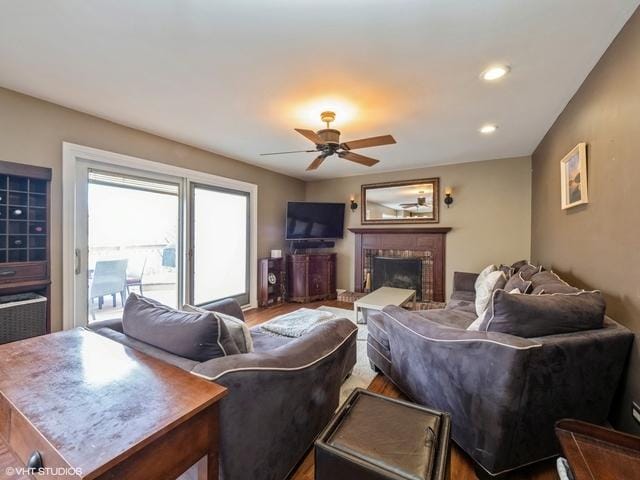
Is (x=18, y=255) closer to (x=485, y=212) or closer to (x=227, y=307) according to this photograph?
(x=227, y=307)

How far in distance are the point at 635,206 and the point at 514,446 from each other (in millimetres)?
1392

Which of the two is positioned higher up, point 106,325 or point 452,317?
point 106,325

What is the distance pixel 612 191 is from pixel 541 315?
1036 mm

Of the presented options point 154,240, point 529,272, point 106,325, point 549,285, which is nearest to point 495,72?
point 549,285

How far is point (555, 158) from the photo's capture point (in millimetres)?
3090

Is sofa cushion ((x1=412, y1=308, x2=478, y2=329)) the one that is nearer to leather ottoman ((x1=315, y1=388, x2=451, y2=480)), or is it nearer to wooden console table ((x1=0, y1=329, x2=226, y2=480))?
leather ottoman ((x1=315, y1=388, x2=451, y2=480))

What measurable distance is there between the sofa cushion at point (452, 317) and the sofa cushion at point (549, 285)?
588 millimetres

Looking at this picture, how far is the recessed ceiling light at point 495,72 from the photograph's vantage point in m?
2.14

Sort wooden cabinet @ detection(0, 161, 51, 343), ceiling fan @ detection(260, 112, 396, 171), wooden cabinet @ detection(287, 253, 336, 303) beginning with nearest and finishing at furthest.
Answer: wooden cabinet @ detection(0, 161, 51, 343) < ceiling fan @ detection(260, 112, 396, 171) < wooden cabinet @ detection(287, 253, 336, 303)

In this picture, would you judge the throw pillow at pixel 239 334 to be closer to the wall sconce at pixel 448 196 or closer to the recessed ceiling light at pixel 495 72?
the recessed ceiling light at pixel 495 72

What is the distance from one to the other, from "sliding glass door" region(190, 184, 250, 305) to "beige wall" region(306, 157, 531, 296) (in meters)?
3.02

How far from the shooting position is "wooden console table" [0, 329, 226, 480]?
74 centimetres

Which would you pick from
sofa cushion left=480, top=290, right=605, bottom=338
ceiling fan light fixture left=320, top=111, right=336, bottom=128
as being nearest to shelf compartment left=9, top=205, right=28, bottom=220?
ceiling fan light fixture left=320, top=111, right=336, bottom=128

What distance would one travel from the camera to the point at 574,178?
243 cm
